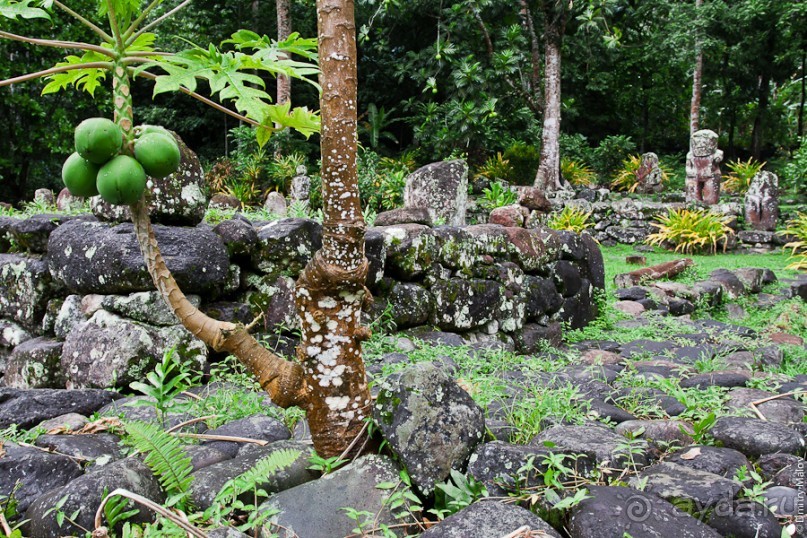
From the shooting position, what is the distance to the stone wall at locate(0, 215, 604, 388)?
382 cm

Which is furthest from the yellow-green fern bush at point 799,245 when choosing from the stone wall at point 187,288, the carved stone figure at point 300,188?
the carved stone figure at point 300,188

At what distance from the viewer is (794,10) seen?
1587 centimetres

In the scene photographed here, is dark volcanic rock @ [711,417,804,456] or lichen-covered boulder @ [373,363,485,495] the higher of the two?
lichen-covered boulder @ [373,363,485,495]

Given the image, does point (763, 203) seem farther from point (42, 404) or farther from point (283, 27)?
point (42, 404)

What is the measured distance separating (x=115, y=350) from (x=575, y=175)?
57.7ft

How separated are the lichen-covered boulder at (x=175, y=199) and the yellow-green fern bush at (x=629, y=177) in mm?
16578

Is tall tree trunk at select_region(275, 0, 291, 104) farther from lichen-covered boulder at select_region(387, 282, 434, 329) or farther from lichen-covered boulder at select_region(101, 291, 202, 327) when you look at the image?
lichen-covered boulder at select_region(101, 291, 202, 327)

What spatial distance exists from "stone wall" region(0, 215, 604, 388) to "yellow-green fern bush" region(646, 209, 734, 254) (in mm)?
9139

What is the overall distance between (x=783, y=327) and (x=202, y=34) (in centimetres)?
1807

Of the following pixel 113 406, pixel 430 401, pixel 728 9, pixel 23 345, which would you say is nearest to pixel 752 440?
pixel 430 401

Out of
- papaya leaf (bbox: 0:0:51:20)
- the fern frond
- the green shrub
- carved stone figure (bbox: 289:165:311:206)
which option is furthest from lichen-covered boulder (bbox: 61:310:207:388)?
the green shrub

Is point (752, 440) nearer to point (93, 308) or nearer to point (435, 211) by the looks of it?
point (93, 308)

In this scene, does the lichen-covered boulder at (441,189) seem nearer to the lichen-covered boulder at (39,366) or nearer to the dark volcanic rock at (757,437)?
the lichen-covered boulder at (39,366)

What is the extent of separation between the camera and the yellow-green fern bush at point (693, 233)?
44.7ft
